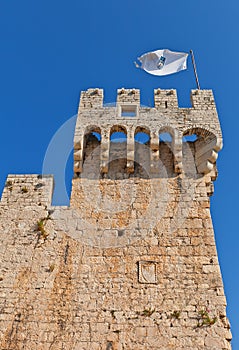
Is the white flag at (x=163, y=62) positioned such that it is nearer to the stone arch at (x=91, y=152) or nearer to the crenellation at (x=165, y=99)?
the crenellation at (x=165, y=99)

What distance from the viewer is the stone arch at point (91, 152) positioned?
25.9 ft

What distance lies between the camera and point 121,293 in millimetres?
6145

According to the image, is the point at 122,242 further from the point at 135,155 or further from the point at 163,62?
the point at 163,62

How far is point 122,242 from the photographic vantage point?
6.76 meters

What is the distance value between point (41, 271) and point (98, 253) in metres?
1.23

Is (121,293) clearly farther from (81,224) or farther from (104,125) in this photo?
(104,125)

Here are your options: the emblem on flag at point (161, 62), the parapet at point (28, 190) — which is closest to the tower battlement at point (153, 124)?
the parapet at point (28, 190)

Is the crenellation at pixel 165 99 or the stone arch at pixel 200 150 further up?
the crenellation at pixel 165 99

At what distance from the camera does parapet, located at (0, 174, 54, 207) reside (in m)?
7.46

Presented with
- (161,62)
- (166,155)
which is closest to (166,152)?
(166,155)

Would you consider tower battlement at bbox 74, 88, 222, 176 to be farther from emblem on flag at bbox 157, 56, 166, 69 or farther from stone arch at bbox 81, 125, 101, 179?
emblem on flag at bbox 157, 56, 166, 69

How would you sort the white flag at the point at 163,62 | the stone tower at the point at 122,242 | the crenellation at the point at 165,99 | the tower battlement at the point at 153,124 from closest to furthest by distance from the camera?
the stone tower at the point at 122,242 → the tower battlement at the point at 153,124 → the crenellation at the point at 165,99 → the white flag at the point at 163,62

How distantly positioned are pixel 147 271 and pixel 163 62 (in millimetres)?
6411

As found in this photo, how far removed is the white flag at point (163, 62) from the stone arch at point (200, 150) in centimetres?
252
